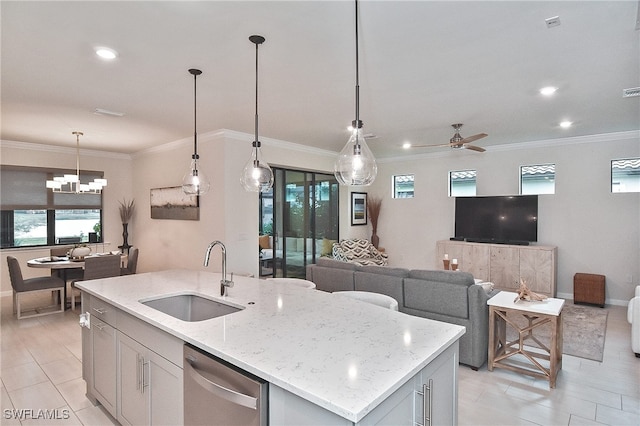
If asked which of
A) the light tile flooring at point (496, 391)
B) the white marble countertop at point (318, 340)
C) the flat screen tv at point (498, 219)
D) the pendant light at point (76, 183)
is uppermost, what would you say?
the pendant light at point (76, 183)

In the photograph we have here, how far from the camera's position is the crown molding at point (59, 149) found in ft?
19.7

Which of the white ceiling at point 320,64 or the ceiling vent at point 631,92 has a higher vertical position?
the white ceiling at point 320,64

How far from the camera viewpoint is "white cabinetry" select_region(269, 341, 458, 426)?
118 centimetres

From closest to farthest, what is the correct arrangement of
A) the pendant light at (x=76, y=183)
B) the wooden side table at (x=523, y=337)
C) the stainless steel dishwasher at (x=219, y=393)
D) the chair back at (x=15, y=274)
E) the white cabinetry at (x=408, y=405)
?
the white cabinetry at (x=408, y=405) → the stainless steel dishwasher at (x=219, y=393) → the wooden side table at (x=523, y=337) → the chair back at (x=15, y=274) → the pendant light at (x=76, y=183)

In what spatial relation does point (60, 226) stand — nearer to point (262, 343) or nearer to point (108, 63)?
point (108, 63)

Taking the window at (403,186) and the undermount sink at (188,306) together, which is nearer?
the undermount sink at (188,306)

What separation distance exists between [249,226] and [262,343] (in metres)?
4.12

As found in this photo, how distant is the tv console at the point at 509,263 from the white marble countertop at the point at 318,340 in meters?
4.72

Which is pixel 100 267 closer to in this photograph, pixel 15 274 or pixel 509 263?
pixel 15 274

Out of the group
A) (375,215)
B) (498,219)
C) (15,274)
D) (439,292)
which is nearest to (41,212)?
(15,274)

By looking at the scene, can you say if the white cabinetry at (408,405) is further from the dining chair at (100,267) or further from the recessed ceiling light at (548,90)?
the dining chair at (100,267)

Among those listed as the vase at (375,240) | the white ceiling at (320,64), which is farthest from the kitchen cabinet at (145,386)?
the vase at (375,240)

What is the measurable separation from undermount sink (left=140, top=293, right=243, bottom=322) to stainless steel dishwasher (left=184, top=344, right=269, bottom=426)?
0.68 meters

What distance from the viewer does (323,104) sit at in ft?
13.1
